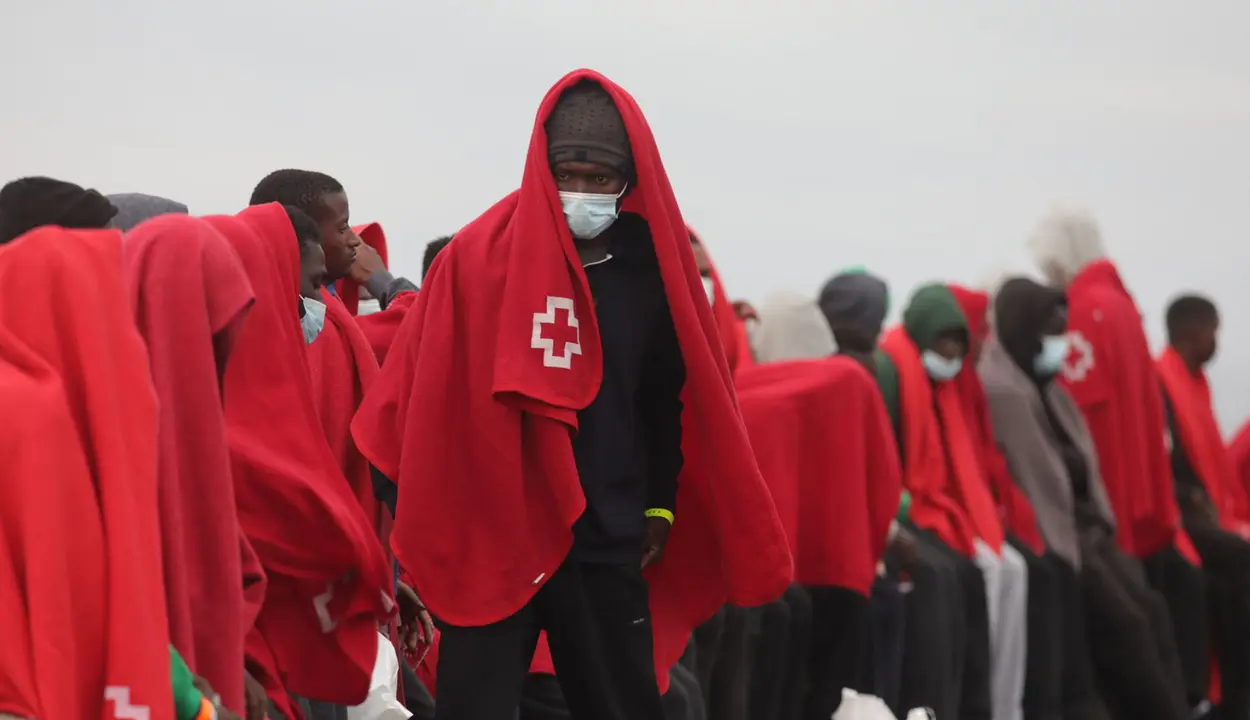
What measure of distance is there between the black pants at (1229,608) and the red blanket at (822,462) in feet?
12.3

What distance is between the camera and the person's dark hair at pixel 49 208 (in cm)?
450

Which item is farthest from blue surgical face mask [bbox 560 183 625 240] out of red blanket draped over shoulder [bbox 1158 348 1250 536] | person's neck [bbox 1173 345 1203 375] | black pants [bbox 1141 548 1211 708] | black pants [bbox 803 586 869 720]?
person's neck [bbox 1173 345 1203 375]

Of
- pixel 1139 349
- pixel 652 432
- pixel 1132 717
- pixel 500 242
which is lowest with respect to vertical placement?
pixel 1132 717

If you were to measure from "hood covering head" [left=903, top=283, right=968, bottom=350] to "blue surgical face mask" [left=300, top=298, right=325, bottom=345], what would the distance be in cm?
423

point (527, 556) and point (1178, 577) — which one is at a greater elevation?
point (527, 556)

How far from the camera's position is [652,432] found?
5035 millimetres

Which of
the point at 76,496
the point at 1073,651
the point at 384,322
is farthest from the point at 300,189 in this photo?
the point at 1073,651

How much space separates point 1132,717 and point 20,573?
24.0 feet

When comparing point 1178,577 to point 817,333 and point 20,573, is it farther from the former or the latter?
point 20,573

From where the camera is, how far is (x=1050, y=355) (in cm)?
980

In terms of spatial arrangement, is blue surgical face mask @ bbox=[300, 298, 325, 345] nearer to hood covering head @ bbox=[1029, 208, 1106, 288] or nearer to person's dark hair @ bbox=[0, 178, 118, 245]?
person's dark hair @ bbox=[0, 178, 118, 245]

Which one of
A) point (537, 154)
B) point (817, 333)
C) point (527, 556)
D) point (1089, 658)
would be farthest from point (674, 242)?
point (1089, 658)

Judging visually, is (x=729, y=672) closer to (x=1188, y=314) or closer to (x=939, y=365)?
(x=939, y=365)

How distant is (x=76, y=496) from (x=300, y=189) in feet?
7.70
